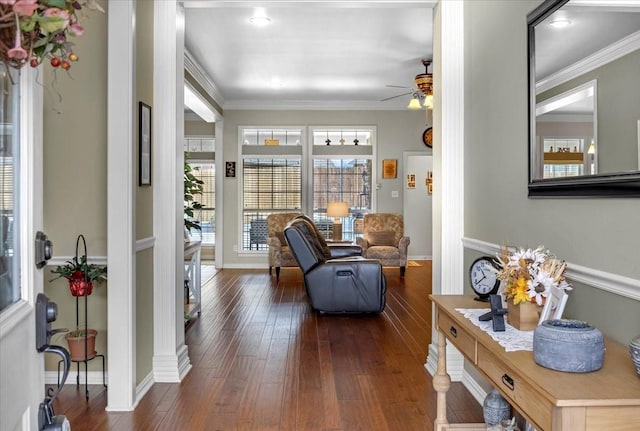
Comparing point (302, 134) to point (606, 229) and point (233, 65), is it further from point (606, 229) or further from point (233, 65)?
point (606, 229)

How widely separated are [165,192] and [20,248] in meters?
2.13

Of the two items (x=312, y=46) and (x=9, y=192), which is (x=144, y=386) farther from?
(x=312, y=46)

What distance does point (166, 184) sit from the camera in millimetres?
3191

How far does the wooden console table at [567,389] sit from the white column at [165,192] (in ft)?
7.13

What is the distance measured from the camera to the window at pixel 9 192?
101 centimetres

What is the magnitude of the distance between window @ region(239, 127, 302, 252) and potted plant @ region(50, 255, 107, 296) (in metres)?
5.74

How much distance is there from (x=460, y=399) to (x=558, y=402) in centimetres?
191

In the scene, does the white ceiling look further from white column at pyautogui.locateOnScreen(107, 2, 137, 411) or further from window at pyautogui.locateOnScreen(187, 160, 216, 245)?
window at pyautogui.locateOnScreen(187, 160, 216, 245)

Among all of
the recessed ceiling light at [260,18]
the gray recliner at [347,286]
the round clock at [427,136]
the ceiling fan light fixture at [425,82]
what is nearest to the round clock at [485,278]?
the gray recliner at [347,286]

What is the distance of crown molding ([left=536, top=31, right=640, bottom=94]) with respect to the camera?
1449mm

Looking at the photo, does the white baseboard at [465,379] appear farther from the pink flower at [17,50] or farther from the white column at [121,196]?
the pink flower at [17,50]

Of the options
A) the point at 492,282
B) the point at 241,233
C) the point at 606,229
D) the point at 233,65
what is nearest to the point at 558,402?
the point at 606,229

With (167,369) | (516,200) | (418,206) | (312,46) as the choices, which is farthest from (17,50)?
(418,206)

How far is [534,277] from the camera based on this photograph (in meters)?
1.69
